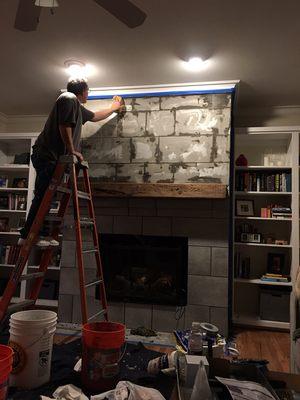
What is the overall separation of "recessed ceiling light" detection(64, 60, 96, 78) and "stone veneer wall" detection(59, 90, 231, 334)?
1.40ft

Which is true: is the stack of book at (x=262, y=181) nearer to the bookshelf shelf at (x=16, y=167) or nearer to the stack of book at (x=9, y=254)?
the bookshelf shelf at (x=16, y=167)

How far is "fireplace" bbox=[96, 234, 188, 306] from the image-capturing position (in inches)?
133

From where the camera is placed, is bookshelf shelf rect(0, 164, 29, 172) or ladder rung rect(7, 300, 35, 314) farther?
bookshelf shelf rect(0, 164, 29, 172)

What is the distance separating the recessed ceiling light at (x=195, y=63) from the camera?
2.98 meters

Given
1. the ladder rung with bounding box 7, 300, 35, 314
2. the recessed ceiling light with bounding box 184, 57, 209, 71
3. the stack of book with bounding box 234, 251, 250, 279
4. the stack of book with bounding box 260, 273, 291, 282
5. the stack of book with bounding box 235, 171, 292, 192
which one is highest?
the recessed ceiling light with bounding box 184, 57, 209, 71

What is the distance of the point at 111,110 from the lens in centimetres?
348

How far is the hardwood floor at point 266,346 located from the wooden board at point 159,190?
140 cm

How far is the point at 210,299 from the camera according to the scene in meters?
3.26

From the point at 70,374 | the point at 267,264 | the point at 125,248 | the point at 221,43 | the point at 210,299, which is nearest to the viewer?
the point at 70,374

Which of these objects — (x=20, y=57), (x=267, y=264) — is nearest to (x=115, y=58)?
(x=20, y=57)

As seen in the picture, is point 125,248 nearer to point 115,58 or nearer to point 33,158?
point 33,158

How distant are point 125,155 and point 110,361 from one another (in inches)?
87.7

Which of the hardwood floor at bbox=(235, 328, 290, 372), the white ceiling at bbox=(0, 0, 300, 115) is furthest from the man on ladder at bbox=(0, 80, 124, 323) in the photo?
the hardwood floor at bbox=(235, 328, 290, 372)

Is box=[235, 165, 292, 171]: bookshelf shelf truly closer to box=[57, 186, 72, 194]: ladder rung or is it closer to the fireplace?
the fireplace
